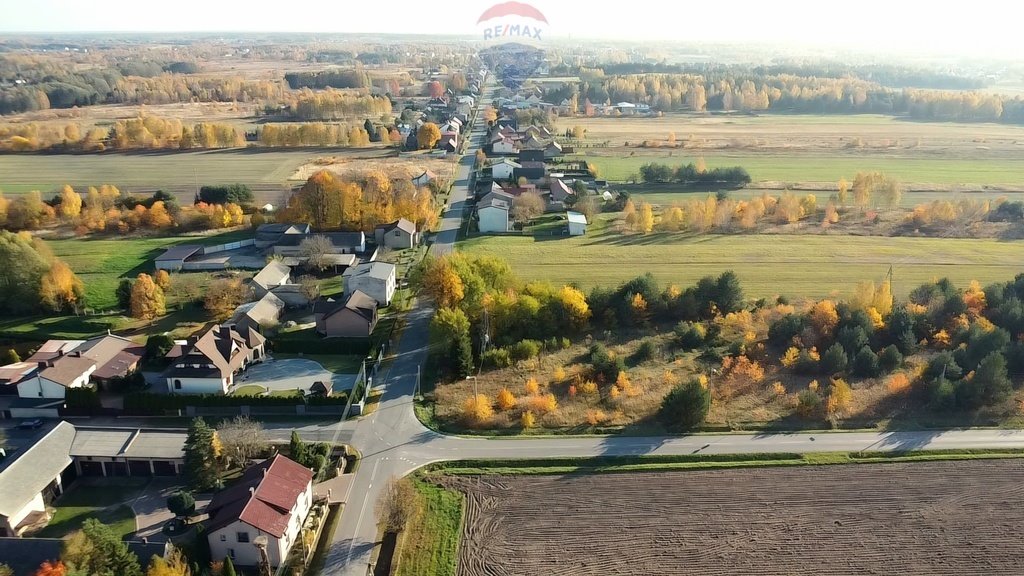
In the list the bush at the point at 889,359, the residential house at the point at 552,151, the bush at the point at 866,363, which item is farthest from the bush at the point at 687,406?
the residential house at the point at 552,151

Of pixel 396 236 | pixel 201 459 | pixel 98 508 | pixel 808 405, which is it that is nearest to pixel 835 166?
pixel 396 236

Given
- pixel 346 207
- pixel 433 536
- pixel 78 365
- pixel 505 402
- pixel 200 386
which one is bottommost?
pixel 433 536

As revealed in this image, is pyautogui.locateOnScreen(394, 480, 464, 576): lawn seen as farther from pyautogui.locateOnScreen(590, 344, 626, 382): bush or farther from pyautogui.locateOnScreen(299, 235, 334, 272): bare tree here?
pyautogui.locateOnScreen(299, 235, 334, 272): bare tree

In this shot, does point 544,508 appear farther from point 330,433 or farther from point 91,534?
point 91,534

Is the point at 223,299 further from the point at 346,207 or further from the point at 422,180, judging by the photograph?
the point at 422,180

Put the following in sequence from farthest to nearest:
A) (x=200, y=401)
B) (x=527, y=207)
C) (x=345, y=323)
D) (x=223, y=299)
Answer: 1. (x=527, y=207)
2. (x=223, y=299)
3. (x=345, y=323)
4. (x=200, y=401)

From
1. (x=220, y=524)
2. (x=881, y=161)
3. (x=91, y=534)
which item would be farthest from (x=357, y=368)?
(x=881, y=161)
